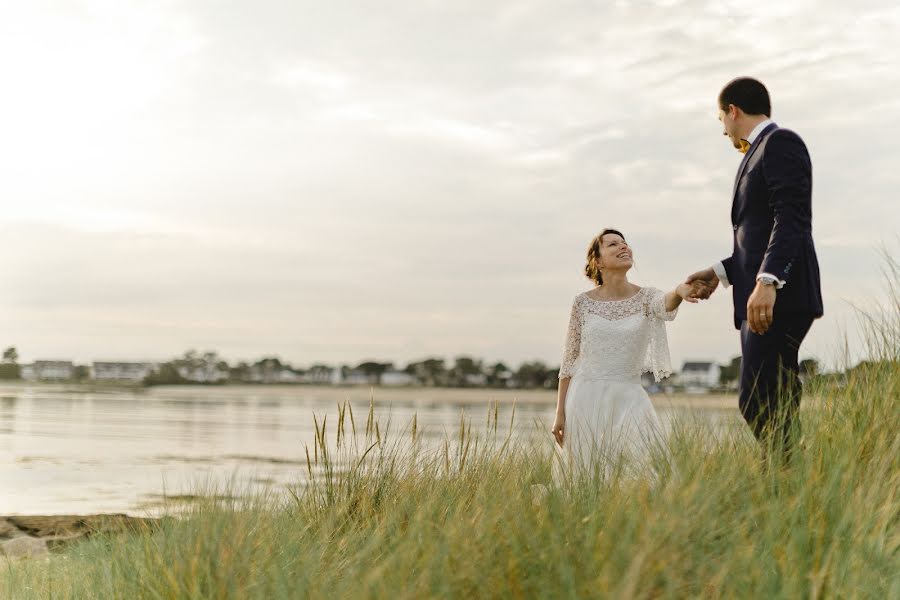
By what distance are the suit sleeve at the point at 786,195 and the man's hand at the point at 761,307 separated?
0.08 metres

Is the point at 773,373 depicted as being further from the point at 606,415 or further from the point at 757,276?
→ the point at 606,415

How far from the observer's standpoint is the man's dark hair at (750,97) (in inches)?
170

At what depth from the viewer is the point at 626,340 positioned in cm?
561

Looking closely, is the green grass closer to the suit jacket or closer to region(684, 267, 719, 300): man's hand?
the suit jacket

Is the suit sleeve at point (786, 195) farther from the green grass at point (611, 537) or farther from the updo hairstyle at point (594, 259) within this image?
the updo hairstyle at point (594, 259)

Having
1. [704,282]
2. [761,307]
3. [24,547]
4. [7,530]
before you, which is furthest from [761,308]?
[7,530]

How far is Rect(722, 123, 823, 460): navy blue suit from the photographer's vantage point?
3.92 m

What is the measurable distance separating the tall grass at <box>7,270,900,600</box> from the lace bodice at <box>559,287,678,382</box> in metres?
0.99

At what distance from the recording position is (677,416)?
4168 mm

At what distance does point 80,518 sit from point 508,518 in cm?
774

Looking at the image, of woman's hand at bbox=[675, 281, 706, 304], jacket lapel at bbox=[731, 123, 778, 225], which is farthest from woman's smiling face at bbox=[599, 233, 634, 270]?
jacket lapel at bbox=[731, 123, 778, 225]

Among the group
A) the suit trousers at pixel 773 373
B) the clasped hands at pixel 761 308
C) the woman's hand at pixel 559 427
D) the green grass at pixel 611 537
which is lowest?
the green grass at pixel 611 537

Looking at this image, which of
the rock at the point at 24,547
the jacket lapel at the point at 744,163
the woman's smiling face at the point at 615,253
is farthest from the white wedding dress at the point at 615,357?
the rock at the point at 24,547

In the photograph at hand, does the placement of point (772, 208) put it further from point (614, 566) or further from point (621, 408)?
point (614, 566)
